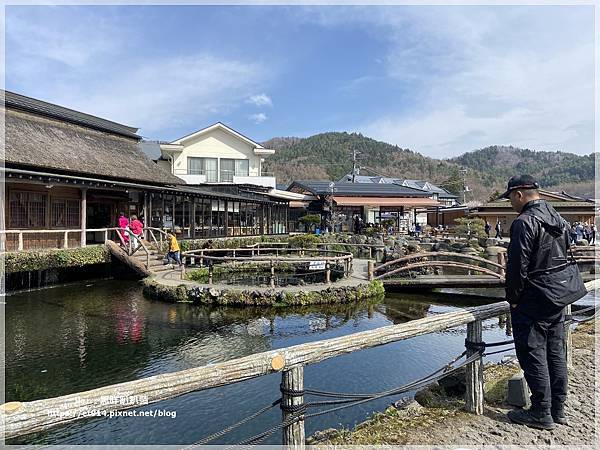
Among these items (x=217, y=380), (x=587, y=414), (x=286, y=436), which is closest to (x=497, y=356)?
(x=587, y=414)

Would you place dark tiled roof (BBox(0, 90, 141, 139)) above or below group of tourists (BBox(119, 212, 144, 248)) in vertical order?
above

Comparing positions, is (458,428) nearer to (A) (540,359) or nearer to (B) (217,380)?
(A) (540,359)

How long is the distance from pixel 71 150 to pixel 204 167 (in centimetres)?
1459

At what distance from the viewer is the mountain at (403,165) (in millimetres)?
71250

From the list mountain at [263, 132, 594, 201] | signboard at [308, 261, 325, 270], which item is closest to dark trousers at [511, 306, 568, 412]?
signboard at [308, 261, 325, 270]

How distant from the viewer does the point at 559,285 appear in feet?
10.1

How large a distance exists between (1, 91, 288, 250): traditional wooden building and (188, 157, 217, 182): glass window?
608 cm

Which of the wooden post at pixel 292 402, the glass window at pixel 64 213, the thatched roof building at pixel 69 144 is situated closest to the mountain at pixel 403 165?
the thatched roof building at pixel 69 144

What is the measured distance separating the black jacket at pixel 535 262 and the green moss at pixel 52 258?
1247 centimetres

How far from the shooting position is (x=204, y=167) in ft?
103

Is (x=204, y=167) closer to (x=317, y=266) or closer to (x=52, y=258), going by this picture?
(x=52, y=258)

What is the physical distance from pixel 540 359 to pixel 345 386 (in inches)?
127

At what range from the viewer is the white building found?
30859mm

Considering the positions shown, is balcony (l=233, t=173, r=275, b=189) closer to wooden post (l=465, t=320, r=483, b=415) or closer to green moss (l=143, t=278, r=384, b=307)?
green moss (l=143, t=278, r=384, b=307)
